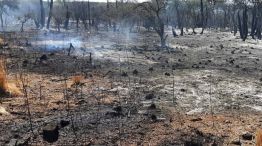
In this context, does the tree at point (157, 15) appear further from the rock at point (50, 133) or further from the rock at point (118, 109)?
the rock at point (50, 133)

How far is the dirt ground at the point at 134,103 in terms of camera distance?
9.98 m

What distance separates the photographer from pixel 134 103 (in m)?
13.4

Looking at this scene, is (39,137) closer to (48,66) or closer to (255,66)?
(48,66)

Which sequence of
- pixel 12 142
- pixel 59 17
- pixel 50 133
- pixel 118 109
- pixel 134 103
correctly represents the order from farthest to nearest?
pixel 59 17 → pixel 134 103 → pixel 118 109 → pixel 50 133 → pixel 12 142

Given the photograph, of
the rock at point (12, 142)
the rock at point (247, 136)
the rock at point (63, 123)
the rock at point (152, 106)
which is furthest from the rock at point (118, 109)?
the rock at point (247, 136)

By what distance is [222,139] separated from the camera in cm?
1003

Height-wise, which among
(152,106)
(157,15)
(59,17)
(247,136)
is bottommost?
(247,136)

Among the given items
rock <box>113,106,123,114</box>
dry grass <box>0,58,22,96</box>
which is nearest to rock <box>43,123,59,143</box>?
rock <box>113,106,123,114</box>

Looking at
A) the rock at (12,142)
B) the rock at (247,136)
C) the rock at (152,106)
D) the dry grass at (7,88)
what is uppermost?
the dry grass at (7,88)

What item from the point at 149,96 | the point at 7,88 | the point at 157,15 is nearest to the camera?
the point at 7,88


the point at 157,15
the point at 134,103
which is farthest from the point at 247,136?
the point at 157,15

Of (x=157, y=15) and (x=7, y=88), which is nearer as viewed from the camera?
(x=7, y=88)

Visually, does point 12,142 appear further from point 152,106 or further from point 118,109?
point 152,106

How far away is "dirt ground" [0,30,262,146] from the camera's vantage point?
9984 mm
